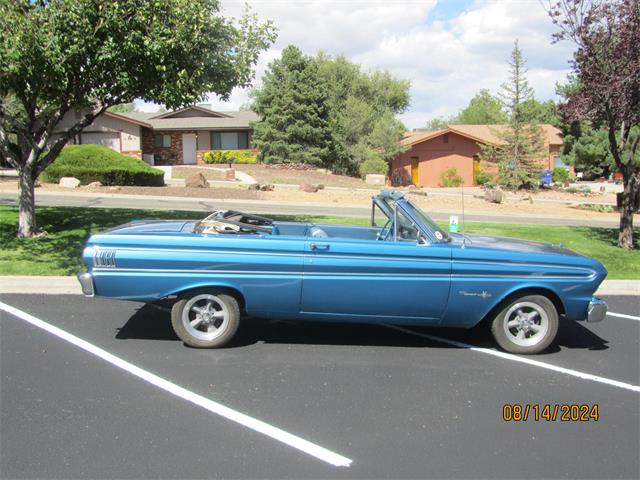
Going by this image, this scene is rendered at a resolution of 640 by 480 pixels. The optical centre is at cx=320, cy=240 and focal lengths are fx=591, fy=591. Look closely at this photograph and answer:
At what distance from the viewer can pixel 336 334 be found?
6.36 meters

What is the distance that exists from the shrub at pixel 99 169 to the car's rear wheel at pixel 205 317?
67.6ft

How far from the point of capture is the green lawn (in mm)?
8852

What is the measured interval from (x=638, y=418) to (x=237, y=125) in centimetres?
4114

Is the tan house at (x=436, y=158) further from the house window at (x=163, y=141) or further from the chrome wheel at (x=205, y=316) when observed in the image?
the chrome wheel at (x=205, y=316)

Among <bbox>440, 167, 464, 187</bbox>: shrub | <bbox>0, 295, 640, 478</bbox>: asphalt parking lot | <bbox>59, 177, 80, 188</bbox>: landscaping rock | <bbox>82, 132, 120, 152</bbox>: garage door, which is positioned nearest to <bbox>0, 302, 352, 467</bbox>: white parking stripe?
<bbox>0, 295, 640, 478</bbox>: asphalt parking lot

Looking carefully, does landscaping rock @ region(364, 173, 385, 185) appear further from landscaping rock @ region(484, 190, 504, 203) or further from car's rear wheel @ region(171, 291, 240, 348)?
car's rear wheel @ region(171, 291, 240, 348)

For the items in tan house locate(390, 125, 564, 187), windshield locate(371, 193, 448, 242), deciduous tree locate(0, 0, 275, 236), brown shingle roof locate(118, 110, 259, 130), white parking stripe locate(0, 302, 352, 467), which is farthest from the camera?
tan house locate(390, 125, 564, 187)

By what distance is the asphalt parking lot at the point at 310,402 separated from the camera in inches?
146
